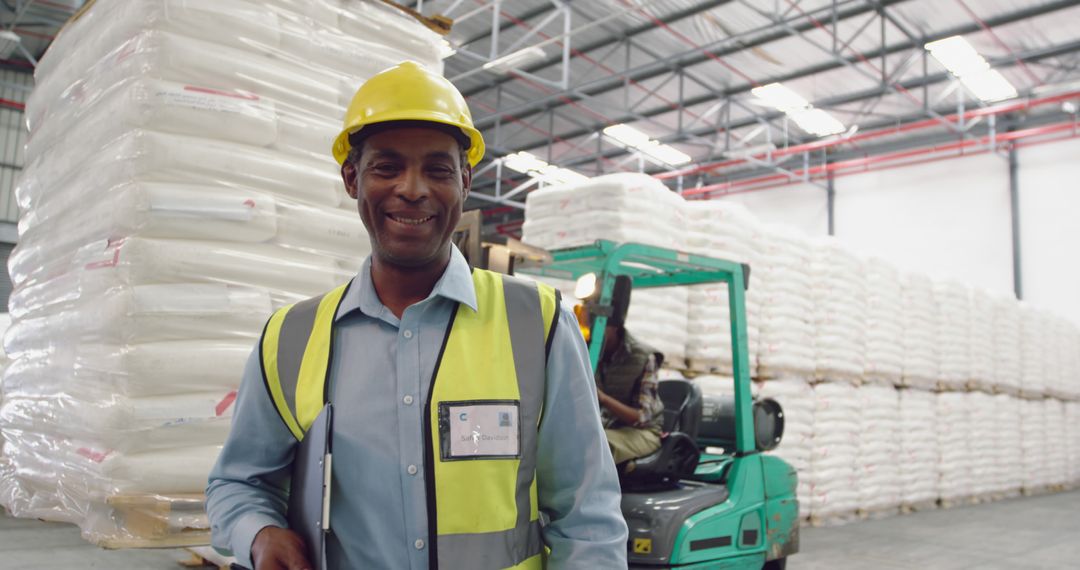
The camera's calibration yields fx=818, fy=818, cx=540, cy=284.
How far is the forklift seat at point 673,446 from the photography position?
358 cm

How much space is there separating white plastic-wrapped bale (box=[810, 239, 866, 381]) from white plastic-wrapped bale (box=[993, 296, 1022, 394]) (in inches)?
137

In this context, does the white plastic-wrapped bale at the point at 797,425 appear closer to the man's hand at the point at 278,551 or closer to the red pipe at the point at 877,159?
the man's hand at the point at 278,551

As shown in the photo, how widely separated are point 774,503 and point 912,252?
11.9 metres

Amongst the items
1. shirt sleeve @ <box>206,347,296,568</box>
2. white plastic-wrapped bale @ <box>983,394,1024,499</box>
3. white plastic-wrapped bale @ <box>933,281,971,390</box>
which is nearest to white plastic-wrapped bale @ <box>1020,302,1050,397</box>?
white plastic-wrapped bale @ <box>983,394,1024,499</box>

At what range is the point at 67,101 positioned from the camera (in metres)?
3.33

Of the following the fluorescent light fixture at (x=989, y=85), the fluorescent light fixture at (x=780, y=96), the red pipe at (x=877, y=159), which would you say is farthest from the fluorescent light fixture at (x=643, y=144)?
the fluorescent light fixture at (x=989, y=85)

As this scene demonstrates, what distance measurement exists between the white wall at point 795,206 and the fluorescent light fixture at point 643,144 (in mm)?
2610

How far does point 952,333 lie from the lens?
352 inches

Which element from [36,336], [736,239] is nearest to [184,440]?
[36,336]

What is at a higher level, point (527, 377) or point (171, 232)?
point (171, 232)

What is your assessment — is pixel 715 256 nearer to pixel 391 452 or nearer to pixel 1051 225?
pixel 391 452

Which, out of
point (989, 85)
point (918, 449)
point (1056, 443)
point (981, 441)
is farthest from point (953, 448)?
point (989, 85)

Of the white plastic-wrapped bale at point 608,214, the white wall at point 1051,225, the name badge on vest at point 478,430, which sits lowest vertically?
the name badge on vest at point 478,430

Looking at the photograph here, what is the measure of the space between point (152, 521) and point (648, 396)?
1957mm
